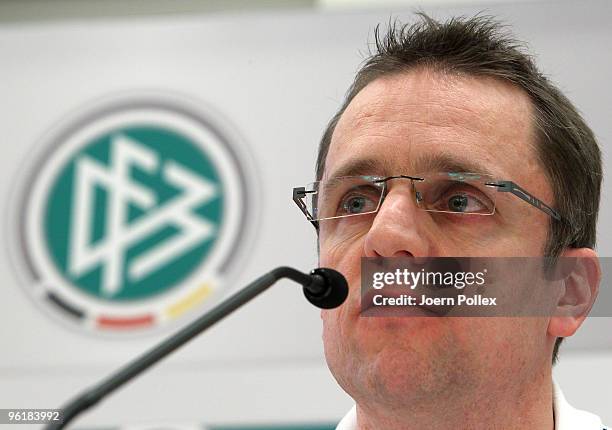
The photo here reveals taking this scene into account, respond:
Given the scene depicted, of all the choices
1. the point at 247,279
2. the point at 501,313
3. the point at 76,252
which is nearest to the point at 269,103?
the point at 247,279

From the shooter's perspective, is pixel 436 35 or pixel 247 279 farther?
pixel 247 279

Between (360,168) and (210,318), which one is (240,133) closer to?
(360,168)

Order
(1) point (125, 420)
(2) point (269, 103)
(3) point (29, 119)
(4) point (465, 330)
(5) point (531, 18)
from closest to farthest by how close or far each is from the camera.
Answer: (4) point (465, 330) → (5) point (531, 18) → (1) point (125, 420) → (2) point (269, 103) → (3) point (29, 119)

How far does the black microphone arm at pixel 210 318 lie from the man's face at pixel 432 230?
158mm

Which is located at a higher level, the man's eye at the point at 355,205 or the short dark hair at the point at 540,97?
the short dark hair at the point at 540,97

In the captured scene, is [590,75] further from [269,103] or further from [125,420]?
[125,420]

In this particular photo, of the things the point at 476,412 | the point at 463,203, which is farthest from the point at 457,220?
the point at 476,412

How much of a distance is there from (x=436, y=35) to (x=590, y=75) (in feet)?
1.55

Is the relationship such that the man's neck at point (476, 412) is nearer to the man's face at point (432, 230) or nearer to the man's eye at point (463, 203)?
the man's face at point (432, 230)

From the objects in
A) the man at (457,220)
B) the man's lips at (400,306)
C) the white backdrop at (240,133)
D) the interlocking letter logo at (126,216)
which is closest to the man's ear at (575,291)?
the man at (457,220)

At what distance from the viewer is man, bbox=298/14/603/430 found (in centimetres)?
100

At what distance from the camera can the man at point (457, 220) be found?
1.00 metres

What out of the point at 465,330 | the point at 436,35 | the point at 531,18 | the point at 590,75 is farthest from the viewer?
the point at 531,18

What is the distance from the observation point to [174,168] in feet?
6.72
